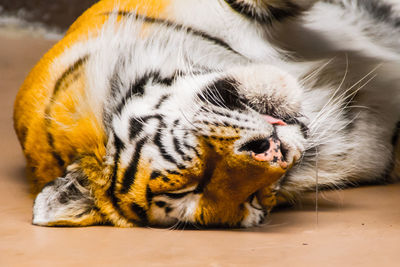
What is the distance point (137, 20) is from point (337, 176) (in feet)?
2.62

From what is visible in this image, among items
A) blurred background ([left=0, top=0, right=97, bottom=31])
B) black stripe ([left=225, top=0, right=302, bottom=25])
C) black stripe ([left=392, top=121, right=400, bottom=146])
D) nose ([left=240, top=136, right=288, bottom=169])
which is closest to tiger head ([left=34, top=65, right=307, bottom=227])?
→ nose ([left=240, top=136, right=288, bottom=169])

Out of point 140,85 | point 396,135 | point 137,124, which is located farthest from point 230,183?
point 396,135

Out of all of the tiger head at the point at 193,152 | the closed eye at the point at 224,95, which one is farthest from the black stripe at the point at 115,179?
the closed eye at the point at 224,95

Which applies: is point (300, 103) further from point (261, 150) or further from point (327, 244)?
point (327, 244)

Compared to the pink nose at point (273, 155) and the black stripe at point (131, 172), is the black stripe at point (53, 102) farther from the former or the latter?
the pink nose at point (273, 155)

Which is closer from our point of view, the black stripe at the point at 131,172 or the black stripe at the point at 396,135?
the black stripe at the point at 131,172

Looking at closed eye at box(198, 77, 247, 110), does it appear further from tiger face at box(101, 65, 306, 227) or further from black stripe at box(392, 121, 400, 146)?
black stripe at box(392, 121, 400, 146)

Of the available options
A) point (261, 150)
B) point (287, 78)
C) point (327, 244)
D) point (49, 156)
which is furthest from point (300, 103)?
point (49, 156)

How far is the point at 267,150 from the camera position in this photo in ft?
5.19

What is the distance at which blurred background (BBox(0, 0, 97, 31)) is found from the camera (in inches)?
178

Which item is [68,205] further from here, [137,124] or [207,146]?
[207,146]

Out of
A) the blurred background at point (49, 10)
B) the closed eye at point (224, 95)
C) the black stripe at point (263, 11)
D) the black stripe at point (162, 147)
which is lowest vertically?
the blurred background at point (49, 10)

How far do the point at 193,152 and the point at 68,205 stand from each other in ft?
1.28

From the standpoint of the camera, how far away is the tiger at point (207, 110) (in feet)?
5.53
